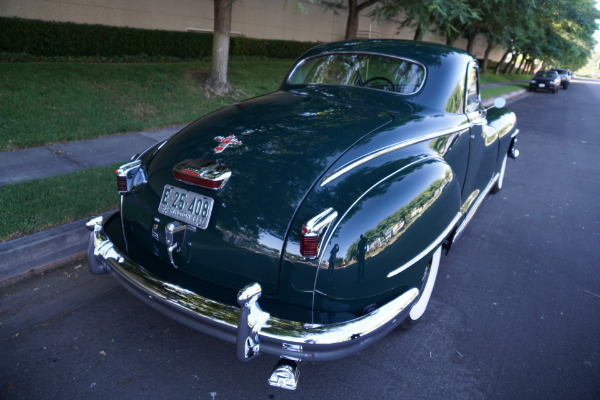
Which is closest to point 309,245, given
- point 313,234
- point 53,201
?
point 313,234

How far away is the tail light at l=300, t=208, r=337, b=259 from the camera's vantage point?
81.6 inches

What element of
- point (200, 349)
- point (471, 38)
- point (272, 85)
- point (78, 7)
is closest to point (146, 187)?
point (200, 349)

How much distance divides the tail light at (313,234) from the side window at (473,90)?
230 centimetres

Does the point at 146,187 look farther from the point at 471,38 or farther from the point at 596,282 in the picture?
the point at 471,38

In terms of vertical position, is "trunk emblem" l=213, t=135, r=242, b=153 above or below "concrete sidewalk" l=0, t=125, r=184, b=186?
above

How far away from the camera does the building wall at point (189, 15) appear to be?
10.5 meters

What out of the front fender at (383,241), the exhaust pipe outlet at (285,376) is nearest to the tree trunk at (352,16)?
the front fender at (383,241)

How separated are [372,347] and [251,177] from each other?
1370mm

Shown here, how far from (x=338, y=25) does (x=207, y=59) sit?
35.9ft

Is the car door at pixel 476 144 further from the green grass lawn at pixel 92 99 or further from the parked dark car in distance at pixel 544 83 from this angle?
the parked dark car in distance at pixel 544 83

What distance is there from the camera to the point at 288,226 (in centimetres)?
221

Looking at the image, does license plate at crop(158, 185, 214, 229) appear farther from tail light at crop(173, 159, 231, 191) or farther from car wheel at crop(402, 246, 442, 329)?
car wheel at crop(402, 246, 442, 329)

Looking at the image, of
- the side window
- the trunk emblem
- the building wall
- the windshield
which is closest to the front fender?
the trunk emblem

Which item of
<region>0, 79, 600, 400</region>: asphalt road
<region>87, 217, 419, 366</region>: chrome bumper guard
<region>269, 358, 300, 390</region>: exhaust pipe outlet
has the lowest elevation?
<region>0, 79, 600, 400</region>: asphalt road
